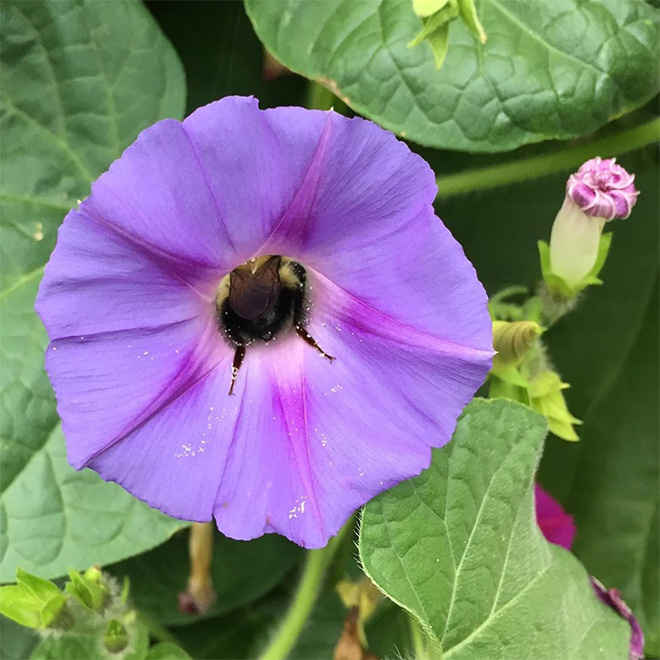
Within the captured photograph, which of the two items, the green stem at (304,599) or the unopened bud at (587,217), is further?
the green stem at (304,599)

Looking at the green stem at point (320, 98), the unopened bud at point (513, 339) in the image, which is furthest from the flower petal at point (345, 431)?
the green stem at point (320, 98)

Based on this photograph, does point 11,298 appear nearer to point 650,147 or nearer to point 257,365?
point 257,365

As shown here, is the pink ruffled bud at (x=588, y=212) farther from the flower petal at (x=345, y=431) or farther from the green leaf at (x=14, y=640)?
the green leaf at (x=14, y=640)

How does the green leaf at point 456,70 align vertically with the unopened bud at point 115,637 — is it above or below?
above

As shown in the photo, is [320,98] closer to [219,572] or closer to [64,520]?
[64,520]

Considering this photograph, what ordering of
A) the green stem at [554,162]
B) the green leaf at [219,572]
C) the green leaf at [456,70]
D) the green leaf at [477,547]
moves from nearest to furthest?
the green leaf at [477,547]
the green leaf at [456,70]
the green stem at [554,162]
the green leaf at [219,572]

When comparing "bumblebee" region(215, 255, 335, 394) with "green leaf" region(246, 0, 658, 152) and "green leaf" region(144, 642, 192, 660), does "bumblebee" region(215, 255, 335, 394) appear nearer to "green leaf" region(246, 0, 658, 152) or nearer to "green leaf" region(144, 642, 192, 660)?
"green leaf" region(246, 0, 658, 152)
